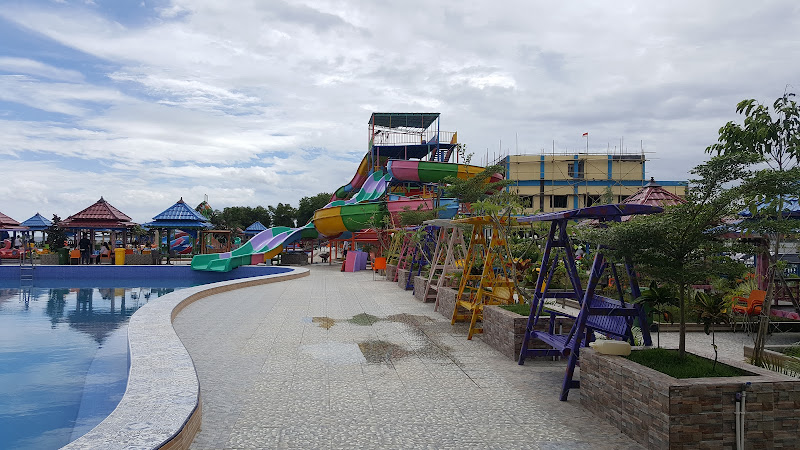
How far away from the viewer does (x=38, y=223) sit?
4016cm

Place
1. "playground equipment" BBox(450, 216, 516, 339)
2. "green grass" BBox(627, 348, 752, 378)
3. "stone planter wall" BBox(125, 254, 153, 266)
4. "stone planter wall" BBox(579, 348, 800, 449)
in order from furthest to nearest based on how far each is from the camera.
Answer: "stone planter wall" BBox(125, 254, 153, 266) < "playground equipment" BBox(450, 216, 516, 339) < "green grass" BBox(627, 348, 752, 378) < "stone planter wall" BBox(579, 348, 800, 449)

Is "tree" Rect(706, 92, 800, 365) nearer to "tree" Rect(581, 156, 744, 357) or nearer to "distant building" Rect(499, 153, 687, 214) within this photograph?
"tree" Rect(581, 156, 744, 357)

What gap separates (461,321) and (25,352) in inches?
278

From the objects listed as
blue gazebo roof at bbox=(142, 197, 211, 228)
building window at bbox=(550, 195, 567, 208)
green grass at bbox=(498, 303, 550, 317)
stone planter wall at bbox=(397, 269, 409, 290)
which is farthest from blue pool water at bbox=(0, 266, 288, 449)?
building window at bbox=(550, 195, 567, 208)

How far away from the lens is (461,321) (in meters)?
9.56

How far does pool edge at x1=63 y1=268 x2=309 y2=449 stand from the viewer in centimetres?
325

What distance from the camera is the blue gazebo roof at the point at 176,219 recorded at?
2939 cm

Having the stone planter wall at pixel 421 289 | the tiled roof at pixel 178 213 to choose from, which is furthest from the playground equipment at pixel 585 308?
the tiled roof at pixel 178 213

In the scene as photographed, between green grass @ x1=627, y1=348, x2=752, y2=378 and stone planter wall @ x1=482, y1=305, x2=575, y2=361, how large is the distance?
1877mm

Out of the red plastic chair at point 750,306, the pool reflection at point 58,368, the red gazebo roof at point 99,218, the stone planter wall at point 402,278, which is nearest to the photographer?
the pool reflection at point 58,368

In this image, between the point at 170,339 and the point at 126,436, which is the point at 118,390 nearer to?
the point at 170,339

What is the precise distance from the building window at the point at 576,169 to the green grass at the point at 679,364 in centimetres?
5478

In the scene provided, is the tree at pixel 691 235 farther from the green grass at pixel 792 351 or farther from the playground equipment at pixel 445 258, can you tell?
the playground equipment at pixel 445 258

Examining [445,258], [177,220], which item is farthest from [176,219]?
[445,258]
